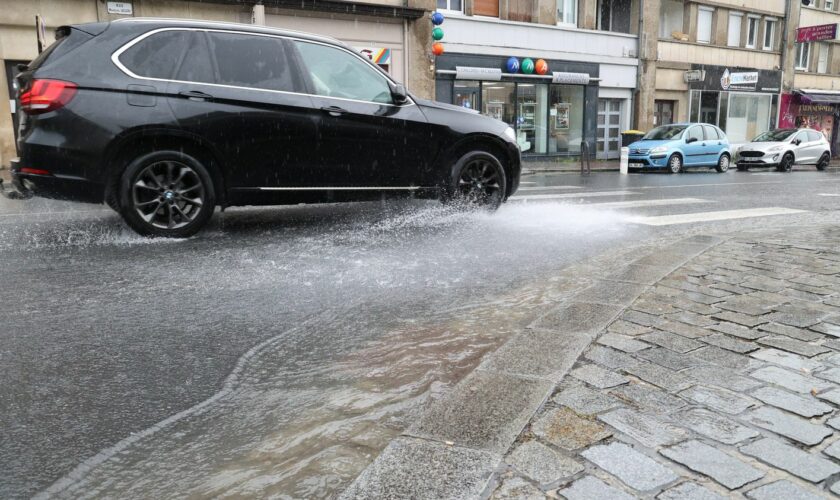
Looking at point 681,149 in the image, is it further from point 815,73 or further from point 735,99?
point 815,73

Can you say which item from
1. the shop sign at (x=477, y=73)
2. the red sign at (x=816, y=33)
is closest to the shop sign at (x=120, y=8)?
the shop sign at (x=477, y=73)

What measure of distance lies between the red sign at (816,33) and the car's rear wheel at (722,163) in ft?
56.9

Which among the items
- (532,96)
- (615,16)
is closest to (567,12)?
(615,16)

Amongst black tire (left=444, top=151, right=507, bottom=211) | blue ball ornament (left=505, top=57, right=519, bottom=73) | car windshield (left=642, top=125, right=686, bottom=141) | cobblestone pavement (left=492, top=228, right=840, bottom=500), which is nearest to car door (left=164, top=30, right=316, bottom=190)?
black tire (left=444, top=151, right=507, bottom=211)

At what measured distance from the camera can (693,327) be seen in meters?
3.56

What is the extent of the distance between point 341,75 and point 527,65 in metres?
19.5

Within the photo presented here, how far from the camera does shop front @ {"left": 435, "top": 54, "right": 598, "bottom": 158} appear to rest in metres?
23.2

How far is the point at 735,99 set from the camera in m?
33.6

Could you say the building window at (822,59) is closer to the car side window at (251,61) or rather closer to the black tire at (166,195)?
the car side window at (251,61)

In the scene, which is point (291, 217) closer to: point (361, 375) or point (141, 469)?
point (361, 375)

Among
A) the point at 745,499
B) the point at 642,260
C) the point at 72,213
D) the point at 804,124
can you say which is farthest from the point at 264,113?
the point at 804,124

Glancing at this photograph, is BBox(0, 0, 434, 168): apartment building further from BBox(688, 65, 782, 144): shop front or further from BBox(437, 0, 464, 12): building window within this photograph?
BBox(688, 65, 782, 144): shop front

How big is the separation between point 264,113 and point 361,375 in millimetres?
3694

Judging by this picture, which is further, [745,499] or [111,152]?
[111,152]
